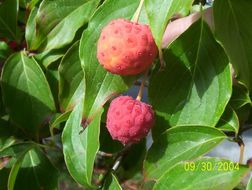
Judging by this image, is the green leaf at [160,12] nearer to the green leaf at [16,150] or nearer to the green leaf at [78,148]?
the green leaf at [78,148]

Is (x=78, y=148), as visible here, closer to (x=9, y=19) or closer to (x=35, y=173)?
(x=35, y=173)

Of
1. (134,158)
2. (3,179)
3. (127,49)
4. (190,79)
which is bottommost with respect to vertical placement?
(134,158)

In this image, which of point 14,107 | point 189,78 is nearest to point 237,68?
point 189,78

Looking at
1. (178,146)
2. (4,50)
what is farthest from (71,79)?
(4,50)

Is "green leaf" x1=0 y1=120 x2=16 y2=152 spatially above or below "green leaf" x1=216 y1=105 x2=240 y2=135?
above

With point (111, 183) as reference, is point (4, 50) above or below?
above

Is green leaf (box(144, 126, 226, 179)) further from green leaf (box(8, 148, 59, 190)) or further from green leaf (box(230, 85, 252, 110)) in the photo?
green leaf (box(8, 148, 59, 190))

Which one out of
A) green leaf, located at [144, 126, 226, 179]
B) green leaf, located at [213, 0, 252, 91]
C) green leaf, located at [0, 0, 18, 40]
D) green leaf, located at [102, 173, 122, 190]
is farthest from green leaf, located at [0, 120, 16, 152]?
green leaf, located at [213, 0, 252, 91]
